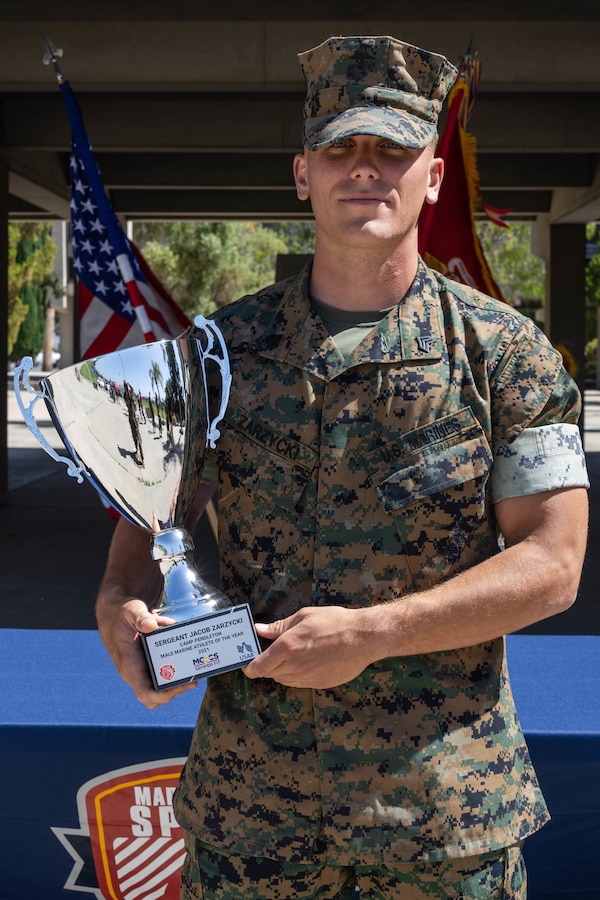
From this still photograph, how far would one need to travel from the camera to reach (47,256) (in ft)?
128

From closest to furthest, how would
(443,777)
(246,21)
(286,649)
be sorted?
(286,649) < (443,777) < (246,21)

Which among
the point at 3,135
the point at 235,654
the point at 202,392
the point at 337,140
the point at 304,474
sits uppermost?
the point at 3,135

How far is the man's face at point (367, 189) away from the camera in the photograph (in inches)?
60.4

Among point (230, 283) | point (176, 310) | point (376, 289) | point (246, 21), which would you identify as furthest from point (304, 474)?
point (230, 283)

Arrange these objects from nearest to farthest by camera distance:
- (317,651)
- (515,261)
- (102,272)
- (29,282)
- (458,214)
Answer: (317,651) → (102,272) → (458,214) → (515,261) → (29,282)

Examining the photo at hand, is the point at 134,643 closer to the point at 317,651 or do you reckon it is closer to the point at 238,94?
the point at 317,651

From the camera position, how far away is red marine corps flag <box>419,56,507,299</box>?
5910mm

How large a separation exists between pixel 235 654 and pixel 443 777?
37cm

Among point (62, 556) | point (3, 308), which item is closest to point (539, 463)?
point (62, 556)

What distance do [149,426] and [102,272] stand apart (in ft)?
14.7

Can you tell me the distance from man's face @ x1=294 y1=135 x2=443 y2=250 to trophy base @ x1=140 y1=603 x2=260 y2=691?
563 mm

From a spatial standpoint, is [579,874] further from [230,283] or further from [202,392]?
[230,283]

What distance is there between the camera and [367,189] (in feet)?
5.04

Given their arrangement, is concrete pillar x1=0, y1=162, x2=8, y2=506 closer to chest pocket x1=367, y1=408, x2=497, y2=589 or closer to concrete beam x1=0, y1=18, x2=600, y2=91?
concrete beam x1=0, y1=18, x2=600, y2=91
